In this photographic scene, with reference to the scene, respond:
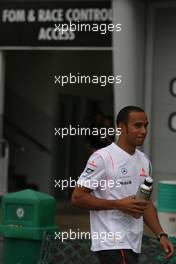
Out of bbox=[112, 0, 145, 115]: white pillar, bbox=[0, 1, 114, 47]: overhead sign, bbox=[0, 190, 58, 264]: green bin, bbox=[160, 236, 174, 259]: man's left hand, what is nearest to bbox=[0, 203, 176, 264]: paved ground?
bbox=[0, 190, 58, 264]: green bin

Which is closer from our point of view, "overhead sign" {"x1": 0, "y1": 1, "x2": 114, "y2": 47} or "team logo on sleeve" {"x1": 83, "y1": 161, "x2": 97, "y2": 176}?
"team logo on sleeve" {"x1": 83, "y1": 161, "x2": 97, "y2": 176}

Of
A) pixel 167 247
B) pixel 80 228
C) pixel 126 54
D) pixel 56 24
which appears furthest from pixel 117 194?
pixel 56 24

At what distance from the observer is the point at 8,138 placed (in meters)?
17.6

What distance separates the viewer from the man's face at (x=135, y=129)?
Answer: 5133 mm

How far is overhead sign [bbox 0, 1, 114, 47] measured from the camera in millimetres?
13539

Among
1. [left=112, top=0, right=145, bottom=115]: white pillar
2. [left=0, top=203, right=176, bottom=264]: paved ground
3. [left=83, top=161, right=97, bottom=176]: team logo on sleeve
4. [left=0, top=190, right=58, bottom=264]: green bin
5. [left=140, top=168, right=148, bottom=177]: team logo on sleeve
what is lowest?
[left=0, top=203, right=176, bottom=264]: paved ground

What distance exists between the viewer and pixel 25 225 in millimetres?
7621

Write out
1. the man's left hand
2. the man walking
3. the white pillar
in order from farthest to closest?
1. the white pillar
2. the man's left hand
3. the man walking

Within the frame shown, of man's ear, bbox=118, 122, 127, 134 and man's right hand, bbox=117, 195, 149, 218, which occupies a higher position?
man's ear, bbox=118, 122, 127, 134

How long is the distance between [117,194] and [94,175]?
0.19 m

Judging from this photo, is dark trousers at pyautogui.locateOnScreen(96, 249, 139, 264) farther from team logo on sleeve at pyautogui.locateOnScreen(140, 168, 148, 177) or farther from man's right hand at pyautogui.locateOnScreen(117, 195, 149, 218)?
team logo on sleeve at pyautogui.locateOnScreen(140, 168, 148, 177)

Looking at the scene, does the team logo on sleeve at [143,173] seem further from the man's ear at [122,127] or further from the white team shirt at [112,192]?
the man's ear at [122,127]

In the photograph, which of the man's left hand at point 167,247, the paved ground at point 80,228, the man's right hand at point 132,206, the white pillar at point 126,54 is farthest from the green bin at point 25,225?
the white pillar at point 126,54

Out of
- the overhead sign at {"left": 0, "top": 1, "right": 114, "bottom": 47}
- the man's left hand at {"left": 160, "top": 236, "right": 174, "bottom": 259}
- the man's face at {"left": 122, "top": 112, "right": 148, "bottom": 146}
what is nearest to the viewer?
the man's face at {"left": 122, "top": 112, "right": 148, "bottom": 146}
